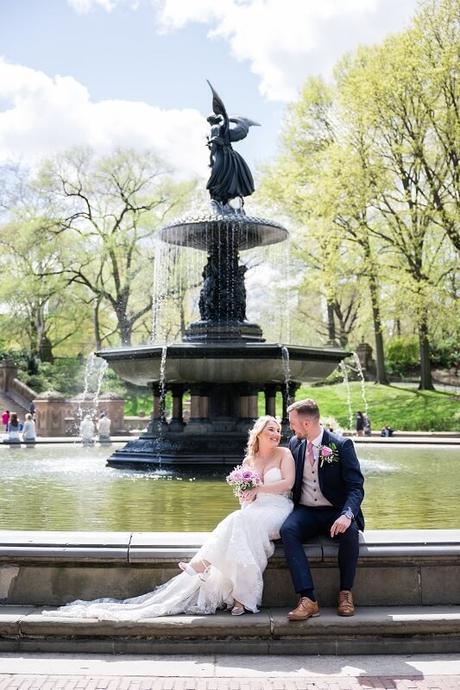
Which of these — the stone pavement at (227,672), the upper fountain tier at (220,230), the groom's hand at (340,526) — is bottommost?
the stone pavement at (227,672)

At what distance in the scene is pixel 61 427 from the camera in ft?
111

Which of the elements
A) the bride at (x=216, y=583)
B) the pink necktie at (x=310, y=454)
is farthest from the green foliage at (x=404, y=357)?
the bride at (x=216, y=583)

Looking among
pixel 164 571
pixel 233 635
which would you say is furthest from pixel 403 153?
pixel 233 635

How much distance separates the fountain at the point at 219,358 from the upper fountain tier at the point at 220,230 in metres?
0.02

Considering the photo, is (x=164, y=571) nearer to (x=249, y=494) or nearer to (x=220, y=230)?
(x=249, y=494)

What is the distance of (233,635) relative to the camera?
16.8 ft

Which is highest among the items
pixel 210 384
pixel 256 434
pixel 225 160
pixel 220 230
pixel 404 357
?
pixel 225 160

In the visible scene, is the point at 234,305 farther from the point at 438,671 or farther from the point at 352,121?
the point at 352,121

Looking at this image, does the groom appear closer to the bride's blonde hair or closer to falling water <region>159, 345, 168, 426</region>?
the bride's blonde hair

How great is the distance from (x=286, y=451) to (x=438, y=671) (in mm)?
1880

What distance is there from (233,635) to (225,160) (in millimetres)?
13778

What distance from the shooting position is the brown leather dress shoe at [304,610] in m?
5.12

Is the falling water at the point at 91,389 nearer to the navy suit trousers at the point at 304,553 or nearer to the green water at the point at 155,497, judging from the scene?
the green water at the point at 155,497

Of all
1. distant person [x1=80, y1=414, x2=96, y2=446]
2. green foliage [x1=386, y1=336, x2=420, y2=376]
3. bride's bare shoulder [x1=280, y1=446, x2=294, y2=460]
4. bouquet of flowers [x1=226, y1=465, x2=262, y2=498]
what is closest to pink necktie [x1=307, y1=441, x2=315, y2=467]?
bride's bare shoulder [x1=280, y1=446, x2=294, y2=460]
